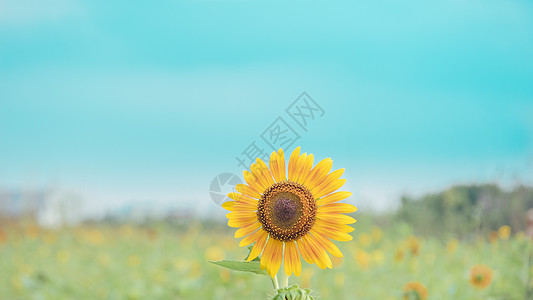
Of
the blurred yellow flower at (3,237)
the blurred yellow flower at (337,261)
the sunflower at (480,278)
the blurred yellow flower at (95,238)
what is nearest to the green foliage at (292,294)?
the sunflower at (480,278)

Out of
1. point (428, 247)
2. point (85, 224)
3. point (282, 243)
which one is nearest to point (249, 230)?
point (282, 243)

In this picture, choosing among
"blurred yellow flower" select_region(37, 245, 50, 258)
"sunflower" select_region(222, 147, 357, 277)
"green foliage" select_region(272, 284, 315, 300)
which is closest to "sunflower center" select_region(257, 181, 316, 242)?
"sunflower" select_region(222, 147, 357, 277)

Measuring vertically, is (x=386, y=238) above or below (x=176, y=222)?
above

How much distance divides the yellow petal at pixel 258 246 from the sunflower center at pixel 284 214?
15mm

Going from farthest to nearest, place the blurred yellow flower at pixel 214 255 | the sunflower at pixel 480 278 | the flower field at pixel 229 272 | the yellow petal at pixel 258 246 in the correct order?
1. the blurred yellow flower at pixel 214 255
2. the flower field at pixel 229 272
3. the sunflower at pixel 480 278
4. the yellow petal at pixel 258 246

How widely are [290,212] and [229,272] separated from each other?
2348 millimetres

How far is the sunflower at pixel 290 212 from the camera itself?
0.89 m

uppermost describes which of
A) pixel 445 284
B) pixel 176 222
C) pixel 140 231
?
pixel 445 284

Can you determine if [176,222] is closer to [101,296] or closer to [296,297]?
[101,296]

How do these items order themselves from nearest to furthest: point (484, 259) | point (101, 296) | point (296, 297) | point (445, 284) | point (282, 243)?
point (296, 297)
point (282, 243)
point (445, 284)
point (101, 296)
point (484, 259)

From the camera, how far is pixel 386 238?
A: 5109 mm

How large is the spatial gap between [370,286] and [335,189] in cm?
293

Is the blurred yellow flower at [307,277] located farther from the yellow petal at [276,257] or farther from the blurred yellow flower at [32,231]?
the blurred yellow flower at [32,231]

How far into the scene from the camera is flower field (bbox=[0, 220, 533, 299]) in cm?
327
